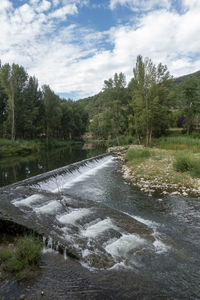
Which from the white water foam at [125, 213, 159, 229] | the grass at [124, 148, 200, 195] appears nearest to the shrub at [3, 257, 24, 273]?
the white water foam at [125, 213, 159, 229]

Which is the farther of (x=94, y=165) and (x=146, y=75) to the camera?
(x=146, y=75)

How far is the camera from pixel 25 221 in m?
6.17

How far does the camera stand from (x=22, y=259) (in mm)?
4398

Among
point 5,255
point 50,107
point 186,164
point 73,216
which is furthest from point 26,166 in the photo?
point 50,107

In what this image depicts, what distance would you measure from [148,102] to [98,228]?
25058 millimetres

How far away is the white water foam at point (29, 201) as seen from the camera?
7.78 m

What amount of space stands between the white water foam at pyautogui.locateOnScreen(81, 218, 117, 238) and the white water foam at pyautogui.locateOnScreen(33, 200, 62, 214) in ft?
5.63

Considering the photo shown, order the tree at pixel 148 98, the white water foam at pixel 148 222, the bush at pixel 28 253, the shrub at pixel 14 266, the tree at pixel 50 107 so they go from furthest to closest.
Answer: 1. the tree at pixel 50 107
2. the tree at pixel 148 98
3. the white water foam at pixel 148 222
4. the bush at pixel 28 253
5. the shrub at pixel 14 266

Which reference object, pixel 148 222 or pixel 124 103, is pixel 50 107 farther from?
pixel 148 222

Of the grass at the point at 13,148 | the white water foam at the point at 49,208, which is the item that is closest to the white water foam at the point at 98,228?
the white water foam at the point at 49,208

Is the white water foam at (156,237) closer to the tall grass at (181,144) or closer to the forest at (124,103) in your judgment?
the tall grass at (181,144)

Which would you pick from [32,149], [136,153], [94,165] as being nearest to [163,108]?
[136,153]

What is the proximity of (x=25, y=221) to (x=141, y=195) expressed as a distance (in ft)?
18.3

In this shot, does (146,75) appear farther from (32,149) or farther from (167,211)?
(167,211)
